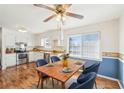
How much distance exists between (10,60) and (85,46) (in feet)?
12.2

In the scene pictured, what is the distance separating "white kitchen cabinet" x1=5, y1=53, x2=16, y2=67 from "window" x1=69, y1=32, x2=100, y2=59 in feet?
9.67

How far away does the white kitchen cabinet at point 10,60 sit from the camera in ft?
16.7

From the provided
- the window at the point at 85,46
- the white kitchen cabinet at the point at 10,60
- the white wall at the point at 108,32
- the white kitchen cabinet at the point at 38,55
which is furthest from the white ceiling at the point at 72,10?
the white kitchen cabinet at the point at 38,55

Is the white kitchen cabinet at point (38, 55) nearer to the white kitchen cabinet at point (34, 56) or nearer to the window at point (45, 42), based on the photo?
the white kitchen cabinet at point (34, 56)

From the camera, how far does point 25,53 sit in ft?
19.6

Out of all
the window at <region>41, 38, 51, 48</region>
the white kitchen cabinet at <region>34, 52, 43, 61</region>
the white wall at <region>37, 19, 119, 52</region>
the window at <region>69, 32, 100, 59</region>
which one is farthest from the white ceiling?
the white kitchen cabinet at <region>34, 52, 43, 61</region>

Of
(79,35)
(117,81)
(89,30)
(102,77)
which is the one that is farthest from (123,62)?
(79,35)

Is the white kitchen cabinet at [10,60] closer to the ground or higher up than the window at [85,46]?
closer to the ground

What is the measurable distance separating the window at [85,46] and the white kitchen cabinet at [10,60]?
2.95 meters

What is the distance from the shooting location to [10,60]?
17.2ft

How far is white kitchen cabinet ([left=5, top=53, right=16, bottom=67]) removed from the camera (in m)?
5.09

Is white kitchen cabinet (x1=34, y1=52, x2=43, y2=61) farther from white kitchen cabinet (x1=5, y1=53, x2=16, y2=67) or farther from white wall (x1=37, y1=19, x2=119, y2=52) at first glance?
white wall (x1=37, y1=19, x2=119, y2=52)

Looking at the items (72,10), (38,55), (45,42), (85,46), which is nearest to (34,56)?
(38,55)

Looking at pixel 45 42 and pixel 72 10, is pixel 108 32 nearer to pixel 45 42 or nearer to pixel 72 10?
pixel 72 10
